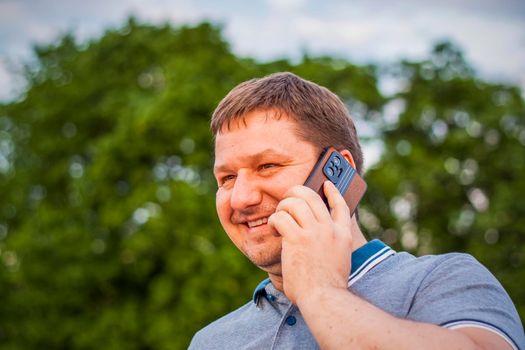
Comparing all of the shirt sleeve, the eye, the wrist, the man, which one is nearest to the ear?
the man

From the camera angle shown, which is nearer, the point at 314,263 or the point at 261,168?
the point at 314,263

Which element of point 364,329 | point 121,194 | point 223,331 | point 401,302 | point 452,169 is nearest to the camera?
point 364,329

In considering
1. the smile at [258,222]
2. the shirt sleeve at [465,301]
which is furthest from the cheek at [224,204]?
the shirt sleeve at [465,301]

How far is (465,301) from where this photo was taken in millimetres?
1910

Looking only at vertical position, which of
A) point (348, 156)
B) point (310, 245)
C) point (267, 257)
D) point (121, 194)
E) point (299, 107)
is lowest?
point (121, 194)

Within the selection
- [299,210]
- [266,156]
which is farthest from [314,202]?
[266,156]

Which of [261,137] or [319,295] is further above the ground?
[261,137]

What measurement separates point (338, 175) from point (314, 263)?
644mm

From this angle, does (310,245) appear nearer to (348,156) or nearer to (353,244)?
(353,244)

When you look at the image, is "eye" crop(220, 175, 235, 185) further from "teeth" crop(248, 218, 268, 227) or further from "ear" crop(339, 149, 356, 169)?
"ear" crop(339, 149, 356, 169)

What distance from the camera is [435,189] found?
19688 millimetres

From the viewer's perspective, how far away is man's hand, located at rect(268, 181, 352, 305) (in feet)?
5.92

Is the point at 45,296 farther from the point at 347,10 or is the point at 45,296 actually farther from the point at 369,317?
the point at 369,317

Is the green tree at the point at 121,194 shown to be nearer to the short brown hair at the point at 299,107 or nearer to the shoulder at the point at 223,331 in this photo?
the shoulder at the point at 223,331
